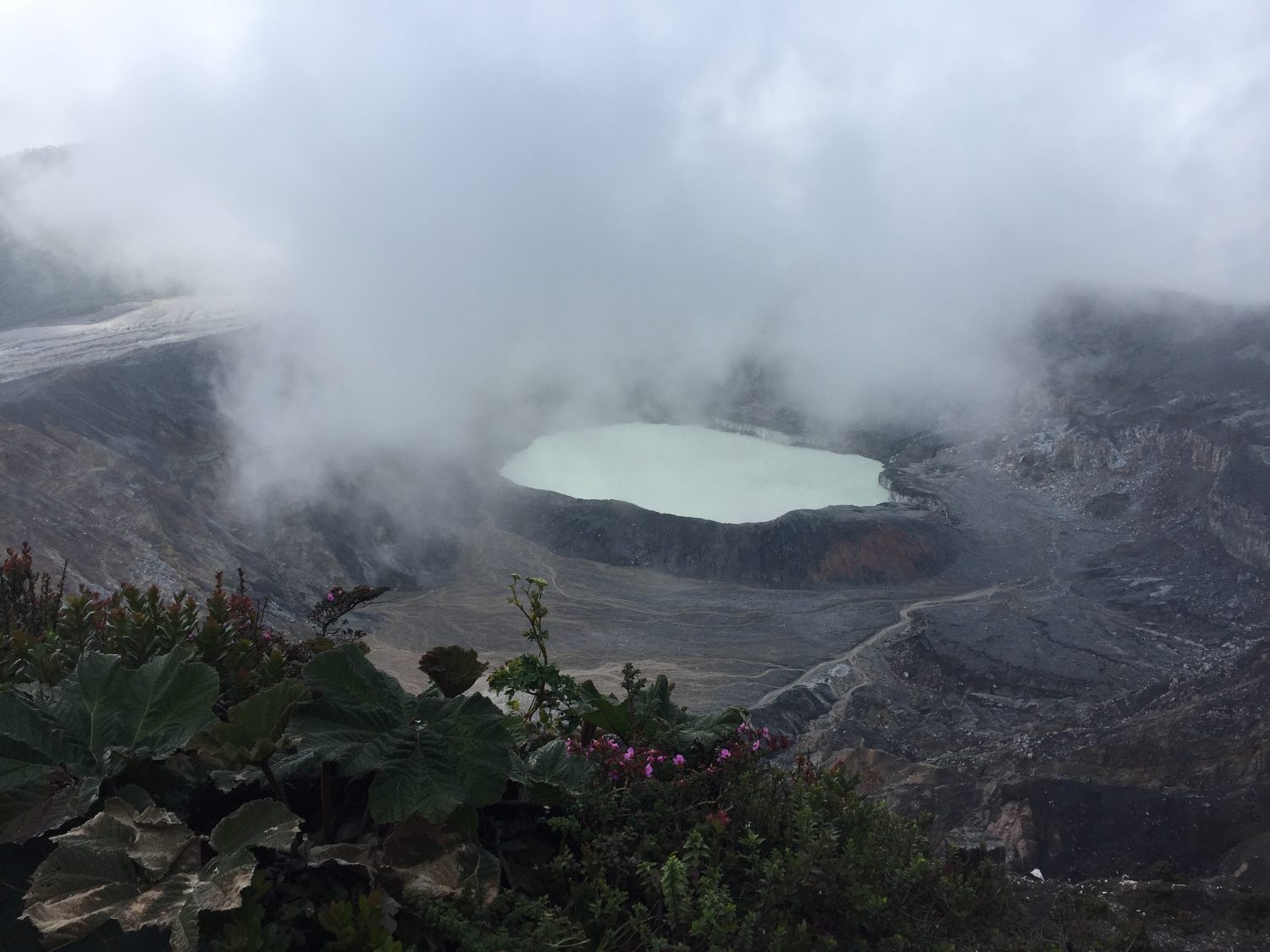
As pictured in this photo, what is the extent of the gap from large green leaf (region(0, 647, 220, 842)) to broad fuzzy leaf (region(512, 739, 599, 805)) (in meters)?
1.18

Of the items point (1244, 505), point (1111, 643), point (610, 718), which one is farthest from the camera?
point (1244, 505)

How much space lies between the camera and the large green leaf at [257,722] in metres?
3.14

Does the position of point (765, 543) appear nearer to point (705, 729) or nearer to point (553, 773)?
point (705, 729)

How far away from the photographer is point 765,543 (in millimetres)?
48906

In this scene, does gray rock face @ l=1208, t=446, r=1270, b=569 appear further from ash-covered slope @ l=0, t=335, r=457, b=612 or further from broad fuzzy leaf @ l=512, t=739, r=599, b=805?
broad fuzzy leaf @ l=512, t=739, r=599, b=805

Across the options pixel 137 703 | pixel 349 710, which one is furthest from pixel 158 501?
pixel 349 710

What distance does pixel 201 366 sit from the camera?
50.0m

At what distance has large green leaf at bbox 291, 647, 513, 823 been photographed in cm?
310

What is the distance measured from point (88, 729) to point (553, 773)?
1683mm

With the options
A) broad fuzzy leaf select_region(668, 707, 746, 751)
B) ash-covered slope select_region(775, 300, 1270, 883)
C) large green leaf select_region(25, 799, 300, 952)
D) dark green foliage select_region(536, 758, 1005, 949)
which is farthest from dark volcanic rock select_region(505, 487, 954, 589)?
large green leaf select_region(25, 799, 300, 952)

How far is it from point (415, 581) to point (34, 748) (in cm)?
4279

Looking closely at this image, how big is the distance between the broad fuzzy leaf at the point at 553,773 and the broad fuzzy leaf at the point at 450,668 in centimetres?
42

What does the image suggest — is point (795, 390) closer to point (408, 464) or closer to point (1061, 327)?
point (1061, 327)

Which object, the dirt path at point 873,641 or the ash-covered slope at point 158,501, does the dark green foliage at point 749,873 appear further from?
the ash-covered slope at point 158,501
